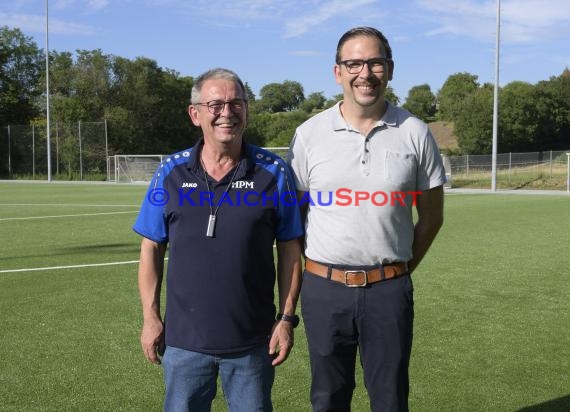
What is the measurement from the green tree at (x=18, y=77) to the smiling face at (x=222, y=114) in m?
53.5

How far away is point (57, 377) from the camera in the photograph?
461 centimetres

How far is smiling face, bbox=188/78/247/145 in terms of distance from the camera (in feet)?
8.76

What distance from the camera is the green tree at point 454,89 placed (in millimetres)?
70875

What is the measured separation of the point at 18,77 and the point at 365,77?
2417 inches

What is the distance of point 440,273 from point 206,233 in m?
6.48

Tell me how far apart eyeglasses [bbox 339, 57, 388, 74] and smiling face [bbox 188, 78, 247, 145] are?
1.85 ft

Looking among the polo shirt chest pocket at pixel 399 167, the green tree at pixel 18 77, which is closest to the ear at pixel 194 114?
the polo shirt chest pocket at pixel 399 167

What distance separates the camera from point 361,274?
2.96 metres

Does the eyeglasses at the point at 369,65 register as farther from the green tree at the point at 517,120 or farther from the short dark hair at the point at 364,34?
the green tree at the point at 517,120

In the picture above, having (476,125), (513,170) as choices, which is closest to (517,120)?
(476,125)

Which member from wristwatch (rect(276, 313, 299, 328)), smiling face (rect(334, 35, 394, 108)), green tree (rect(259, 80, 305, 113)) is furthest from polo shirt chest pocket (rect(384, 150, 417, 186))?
green tree (rect(259, 80, 305, 113))

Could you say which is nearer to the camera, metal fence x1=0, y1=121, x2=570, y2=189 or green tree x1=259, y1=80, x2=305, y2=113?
metal fence x1=0, y1=121, x2=570, y2=189

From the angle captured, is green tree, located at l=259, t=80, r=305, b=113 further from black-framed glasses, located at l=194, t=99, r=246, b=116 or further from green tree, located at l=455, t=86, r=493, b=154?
black-framed glasses, located at l=194, t=99, r=246, b=116

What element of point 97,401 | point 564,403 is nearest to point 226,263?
point 97,401
